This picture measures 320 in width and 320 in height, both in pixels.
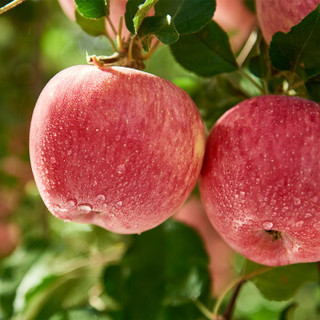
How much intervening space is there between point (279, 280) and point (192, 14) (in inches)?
16.8

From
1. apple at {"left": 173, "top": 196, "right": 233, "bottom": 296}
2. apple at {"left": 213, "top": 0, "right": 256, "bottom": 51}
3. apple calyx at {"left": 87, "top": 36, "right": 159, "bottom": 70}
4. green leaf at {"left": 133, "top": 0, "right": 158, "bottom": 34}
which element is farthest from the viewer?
apple at {"left": 173, "top": 196, "right": 233, "bottom": 296}

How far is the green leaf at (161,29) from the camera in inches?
21.0

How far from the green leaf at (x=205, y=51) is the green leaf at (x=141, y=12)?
0.48ft

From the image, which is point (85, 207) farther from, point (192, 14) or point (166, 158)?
point (192, 14)

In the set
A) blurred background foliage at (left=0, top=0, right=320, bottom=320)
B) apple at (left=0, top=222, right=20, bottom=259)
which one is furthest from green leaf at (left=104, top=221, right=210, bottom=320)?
apple at (left=0, top=222, right=20, bottom=259)

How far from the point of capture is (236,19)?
109cm

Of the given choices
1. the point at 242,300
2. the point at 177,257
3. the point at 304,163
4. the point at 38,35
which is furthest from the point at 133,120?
the point at 242,300

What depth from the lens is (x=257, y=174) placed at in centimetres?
52

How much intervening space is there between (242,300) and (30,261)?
968mm

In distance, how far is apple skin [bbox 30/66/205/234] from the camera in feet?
1.69

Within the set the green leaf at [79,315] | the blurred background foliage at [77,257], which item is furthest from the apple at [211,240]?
the green leaf at [79,315]

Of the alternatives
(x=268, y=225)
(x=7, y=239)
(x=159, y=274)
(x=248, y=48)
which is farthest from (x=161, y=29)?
(x=7, y=239)

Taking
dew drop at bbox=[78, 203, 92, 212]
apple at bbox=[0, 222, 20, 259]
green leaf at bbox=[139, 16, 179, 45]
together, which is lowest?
apple at bbox=[0, 222, 20, 259]

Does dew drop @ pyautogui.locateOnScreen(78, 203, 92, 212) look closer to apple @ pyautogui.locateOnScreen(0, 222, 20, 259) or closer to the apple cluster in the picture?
the apple cluster
